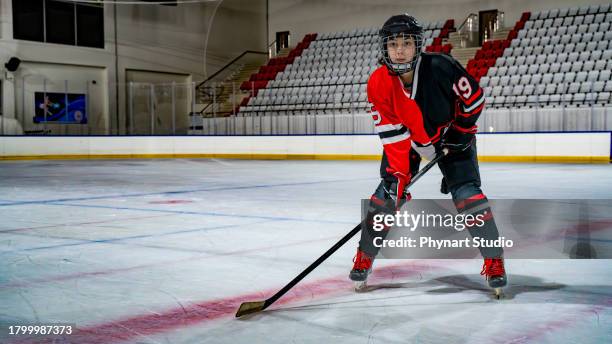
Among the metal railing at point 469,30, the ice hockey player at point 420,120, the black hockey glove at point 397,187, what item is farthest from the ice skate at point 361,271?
the metal railing at point 469,30

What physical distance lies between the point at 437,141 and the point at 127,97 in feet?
71.2

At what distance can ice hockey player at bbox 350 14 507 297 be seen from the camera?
3156mm

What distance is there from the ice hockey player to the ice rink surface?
10.8 inches

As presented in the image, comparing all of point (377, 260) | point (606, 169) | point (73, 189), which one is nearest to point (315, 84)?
point (606, 169)

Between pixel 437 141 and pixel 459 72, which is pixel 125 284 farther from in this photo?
pixel 459 72

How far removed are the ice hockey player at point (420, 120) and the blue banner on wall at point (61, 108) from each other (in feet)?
62.1

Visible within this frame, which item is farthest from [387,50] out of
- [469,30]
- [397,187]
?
[469,30]

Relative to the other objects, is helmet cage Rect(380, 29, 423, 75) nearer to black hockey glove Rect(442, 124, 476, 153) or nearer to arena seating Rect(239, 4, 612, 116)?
black hockey glove Rect(442, 124, 476, 153)

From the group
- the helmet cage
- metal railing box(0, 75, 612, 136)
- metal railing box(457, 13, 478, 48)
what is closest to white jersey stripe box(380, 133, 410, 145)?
the helmet cage

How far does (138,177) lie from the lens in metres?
11.7

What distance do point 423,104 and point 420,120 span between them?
82 millimetres

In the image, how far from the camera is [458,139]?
3.24 m

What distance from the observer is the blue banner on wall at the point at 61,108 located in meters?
21.1

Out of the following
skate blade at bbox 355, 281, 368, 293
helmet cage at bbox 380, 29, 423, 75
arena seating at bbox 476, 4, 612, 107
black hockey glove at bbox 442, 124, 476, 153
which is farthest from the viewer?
arena seating at bbox 476, 4, 612, 107
